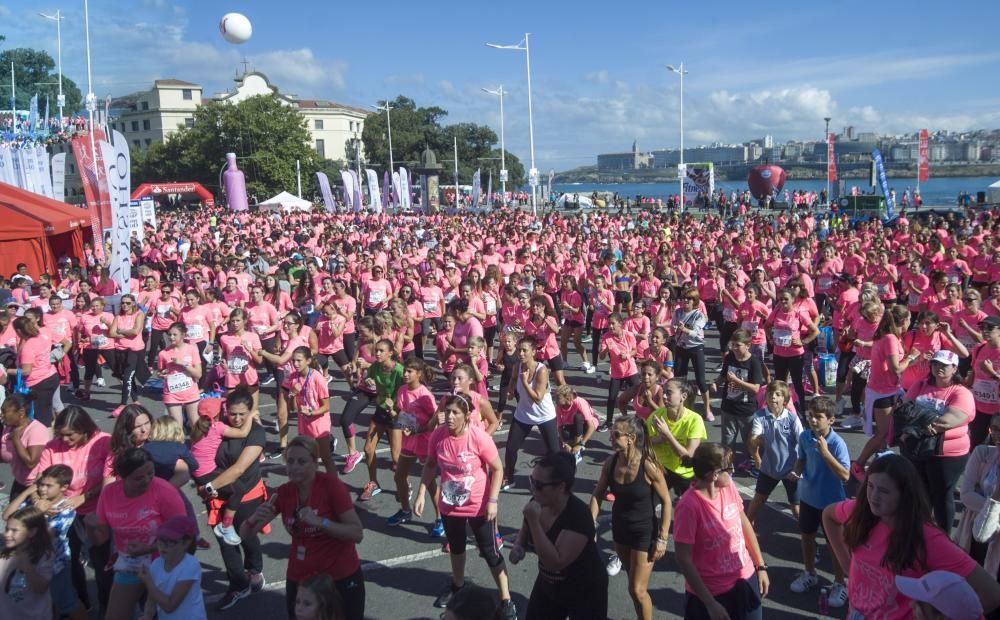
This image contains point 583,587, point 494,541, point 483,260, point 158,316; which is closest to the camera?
point 583,587

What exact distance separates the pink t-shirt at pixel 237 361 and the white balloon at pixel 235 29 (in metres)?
27.8

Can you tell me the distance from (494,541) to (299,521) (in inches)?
55.6

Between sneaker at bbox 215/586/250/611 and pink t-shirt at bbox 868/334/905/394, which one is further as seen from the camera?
pink t-shirt at bbox 868/334/905/394

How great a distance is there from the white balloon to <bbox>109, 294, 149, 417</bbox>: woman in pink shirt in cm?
2554

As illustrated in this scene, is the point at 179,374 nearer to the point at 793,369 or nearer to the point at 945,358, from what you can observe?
the point at 793,369

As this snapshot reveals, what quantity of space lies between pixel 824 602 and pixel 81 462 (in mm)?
4909

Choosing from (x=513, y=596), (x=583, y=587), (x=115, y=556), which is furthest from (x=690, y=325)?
(x=115, y=556)

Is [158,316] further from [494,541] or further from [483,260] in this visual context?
[494,541]

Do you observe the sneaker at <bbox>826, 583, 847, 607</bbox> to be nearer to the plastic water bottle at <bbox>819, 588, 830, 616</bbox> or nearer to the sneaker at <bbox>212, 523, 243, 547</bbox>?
the plastic water bottle at <bbox>819, 588, 830, 616</bbox>

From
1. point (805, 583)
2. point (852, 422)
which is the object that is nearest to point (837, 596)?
point (805, 583)

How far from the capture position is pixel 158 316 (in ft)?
36.2

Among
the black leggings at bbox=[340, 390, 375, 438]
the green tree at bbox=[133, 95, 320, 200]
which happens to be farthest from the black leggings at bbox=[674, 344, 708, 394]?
the green tree at bbox=[133, 95, 320, 200]

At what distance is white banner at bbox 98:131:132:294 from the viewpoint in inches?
506

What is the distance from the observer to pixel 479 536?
4.85 metres
